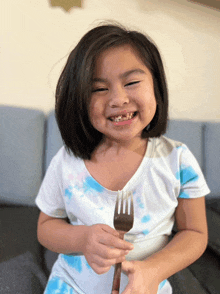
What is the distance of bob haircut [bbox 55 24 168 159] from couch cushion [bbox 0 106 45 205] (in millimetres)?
602

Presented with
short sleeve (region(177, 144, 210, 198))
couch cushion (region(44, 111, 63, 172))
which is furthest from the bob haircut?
couch cushion (region(44, 111, 63, 172))

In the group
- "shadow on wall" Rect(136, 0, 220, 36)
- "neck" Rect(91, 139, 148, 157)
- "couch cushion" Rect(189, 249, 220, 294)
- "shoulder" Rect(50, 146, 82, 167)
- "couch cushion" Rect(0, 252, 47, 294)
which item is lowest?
"couch cushion" Rect(0, 252, 47, 294)

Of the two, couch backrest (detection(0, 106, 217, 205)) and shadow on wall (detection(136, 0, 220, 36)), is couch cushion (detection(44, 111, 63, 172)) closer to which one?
couch backrest (detection(0, 106, 217, 205))

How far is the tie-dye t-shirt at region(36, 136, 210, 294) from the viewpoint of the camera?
0.59 m

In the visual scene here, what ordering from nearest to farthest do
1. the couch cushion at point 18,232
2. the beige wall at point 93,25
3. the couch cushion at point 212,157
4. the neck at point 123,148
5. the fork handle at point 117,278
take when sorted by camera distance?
the fork handle at point 117,278 < the neck at point 123,148 < the couch cushion at point 18,232 < the beige wall at point 93,25 < the couch cushion at point 212,157

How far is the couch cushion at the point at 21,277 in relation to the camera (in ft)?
2.22

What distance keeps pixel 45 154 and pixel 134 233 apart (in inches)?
31.7

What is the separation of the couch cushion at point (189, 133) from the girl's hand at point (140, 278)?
91 cm

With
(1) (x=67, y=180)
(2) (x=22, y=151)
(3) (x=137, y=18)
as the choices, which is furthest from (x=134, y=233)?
(3) (x=137, y=18)

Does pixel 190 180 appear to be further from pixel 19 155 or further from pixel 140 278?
pixel 19 155

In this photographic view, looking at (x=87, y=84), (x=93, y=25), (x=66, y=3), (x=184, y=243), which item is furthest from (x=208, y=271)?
(x=66, y=3)

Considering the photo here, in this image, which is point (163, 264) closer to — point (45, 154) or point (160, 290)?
point (160, 290)

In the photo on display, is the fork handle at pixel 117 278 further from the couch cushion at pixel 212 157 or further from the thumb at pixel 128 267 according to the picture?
the couch cushion at pixel 212 157

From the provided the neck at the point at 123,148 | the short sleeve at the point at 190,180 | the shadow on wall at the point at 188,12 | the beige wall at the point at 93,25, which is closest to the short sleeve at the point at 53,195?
the neck at the point at 123,148
